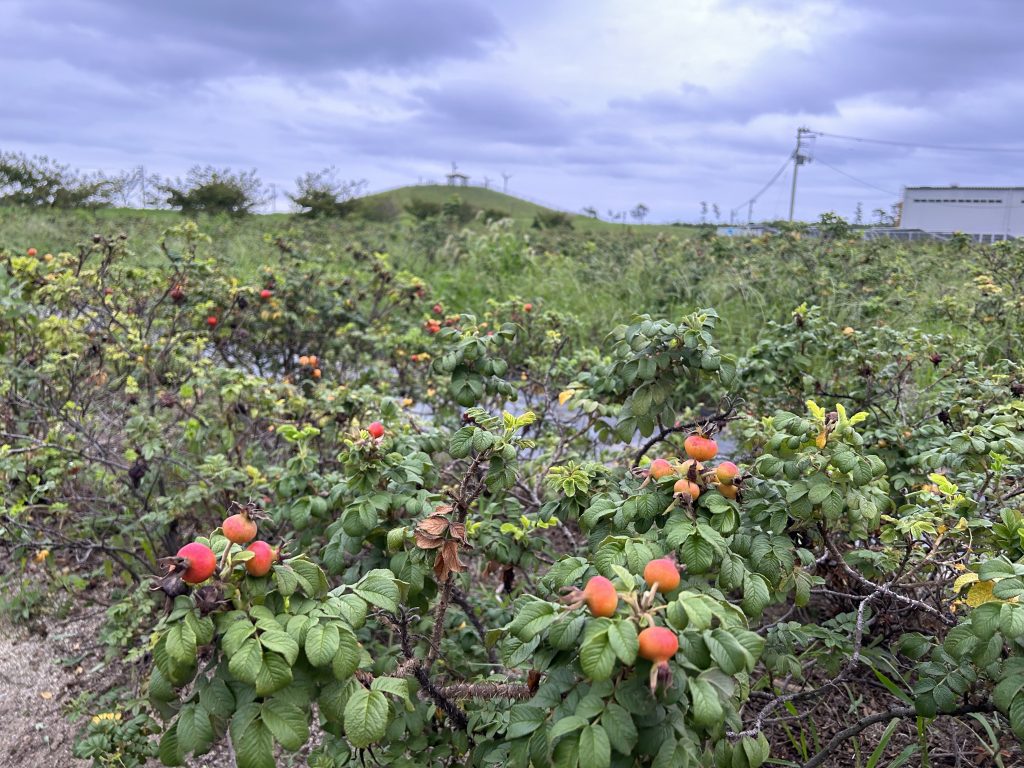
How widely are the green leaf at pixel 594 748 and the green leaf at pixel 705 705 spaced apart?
13 cm

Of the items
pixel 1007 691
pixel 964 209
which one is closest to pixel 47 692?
pixel 1007 691

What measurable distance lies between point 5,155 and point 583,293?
693 inches

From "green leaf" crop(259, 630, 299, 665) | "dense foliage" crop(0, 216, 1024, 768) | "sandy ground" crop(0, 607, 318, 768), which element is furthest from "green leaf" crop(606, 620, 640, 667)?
"sandy ground" crop(0, 607, 318, 768)

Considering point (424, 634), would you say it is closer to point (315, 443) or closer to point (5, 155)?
point (315, 443)

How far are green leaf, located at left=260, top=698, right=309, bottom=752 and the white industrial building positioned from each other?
3274 cm

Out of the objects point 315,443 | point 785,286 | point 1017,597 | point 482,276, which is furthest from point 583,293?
point 1017,597

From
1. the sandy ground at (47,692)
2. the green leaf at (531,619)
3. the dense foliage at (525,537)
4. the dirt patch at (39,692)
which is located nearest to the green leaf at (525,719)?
the dense foliage at (525,537)

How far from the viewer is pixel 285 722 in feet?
3.66

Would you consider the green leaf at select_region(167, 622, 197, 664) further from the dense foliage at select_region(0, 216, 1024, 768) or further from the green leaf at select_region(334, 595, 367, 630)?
the green leaf at select_region(334, 595, 367, 630)

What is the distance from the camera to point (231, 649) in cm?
108

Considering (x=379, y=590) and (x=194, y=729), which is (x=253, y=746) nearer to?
(x=194, y=729)

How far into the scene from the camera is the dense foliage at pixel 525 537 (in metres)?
1.11

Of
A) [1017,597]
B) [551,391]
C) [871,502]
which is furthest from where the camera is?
[551,391]

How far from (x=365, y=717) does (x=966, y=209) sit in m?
35.5
